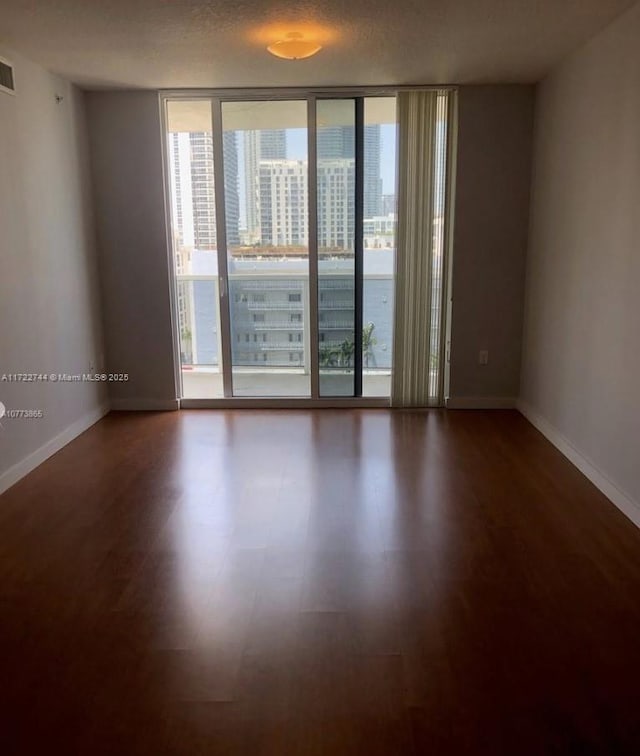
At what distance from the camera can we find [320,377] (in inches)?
213

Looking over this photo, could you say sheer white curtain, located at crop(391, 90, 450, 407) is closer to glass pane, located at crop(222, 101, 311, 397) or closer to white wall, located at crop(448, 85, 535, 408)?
white wall, located at crop(448, 85, 535, 408)

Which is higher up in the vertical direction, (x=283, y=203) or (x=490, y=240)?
(x=283, y=203)

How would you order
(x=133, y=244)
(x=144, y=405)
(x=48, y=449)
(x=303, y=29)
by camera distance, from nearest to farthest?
(x=303, y=29) < (x=48, y=449) < (x=133, y=244) < (x=144, y=405)

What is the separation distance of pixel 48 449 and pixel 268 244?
2.30m

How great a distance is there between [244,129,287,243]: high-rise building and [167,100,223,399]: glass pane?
11.3 inches

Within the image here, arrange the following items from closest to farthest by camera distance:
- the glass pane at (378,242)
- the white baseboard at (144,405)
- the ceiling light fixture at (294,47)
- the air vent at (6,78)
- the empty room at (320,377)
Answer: the empty room at (320,377) → the ceiling light fixture at (294,47) → the air vent at (6,78) → the glass pane at (378,242) → the white baseboard at (144,405)

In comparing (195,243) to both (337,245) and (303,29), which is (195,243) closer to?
(337,245)

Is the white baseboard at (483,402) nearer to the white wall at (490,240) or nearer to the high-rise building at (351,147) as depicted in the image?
the white wall at (490,240)

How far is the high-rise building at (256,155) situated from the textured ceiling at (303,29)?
472 millimetres

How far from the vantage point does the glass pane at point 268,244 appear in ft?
16.6

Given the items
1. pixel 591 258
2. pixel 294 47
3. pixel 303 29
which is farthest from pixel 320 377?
pixel 303 29

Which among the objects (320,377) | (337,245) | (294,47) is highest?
(294,47)

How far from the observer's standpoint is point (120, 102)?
489 centimetres

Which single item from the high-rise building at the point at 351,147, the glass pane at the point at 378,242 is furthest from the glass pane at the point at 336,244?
the glass pane at the point at 378,242
